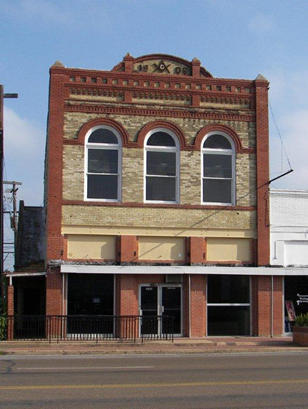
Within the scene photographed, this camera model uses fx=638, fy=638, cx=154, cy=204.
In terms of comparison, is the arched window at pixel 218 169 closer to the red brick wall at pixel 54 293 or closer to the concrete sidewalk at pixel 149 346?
the concrete sidewalk at pixel 149 346

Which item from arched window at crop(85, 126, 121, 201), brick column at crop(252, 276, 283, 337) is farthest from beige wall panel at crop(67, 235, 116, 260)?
brick column at crop(252, 276, 283, 337)

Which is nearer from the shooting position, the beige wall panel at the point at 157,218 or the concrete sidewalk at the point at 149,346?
the concrete sidewalk at the point at 149,346

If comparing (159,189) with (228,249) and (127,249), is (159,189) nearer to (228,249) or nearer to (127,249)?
(127,249)

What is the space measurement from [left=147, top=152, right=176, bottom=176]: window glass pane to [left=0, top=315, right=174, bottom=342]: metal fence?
5333 mm

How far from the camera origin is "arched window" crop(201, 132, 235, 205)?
78.3 ft

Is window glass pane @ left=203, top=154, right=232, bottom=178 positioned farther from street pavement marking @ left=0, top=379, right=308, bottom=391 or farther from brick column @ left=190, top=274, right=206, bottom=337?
street pavement marking @ left=0, top=379, right=308, bottom=391

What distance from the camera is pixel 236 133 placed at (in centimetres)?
2411

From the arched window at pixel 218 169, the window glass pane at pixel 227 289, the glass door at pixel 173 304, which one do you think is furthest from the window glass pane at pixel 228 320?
the arched window at pixel 218 169

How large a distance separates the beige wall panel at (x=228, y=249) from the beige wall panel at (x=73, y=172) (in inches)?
203

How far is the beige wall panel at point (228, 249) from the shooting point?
77.3 feet

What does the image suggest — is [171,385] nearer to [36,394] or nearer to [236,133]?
[36,394]

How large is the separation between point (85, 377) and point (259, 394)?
3777 mm

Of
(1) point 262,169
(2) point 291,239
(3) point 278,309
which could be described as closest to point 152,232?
(1) point 262,169

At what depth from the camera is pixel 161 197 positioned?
23484mm
